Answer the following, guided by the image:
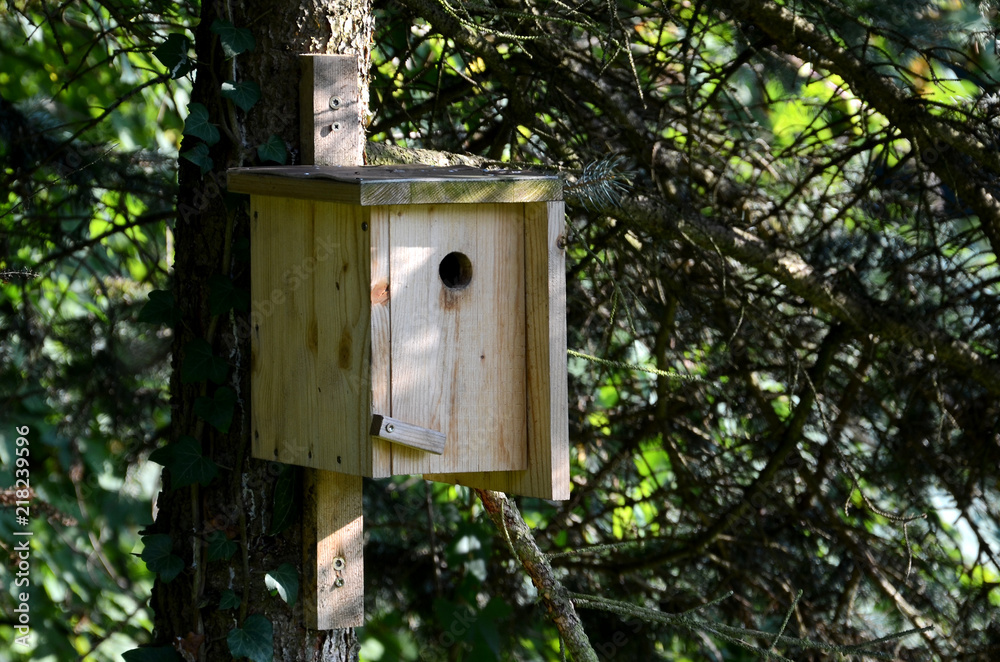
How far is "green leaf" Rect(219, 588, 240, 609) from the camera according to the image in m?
1.88

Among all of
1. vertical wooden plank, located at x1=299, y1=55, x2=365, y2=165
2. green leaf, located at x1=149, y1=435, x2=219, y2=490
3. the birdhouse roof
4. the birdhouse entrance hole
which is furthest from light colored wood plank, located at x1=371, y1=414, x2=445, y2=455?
vertical wooden plank, located at x1=299, y1=55, x2=365, y2=165

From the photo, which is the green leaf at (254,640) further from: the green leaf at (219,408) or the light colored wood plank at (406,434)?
the light colored wood plank at (406,434)

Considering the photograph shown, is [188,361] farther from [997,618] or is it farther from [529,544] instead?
[997,618]

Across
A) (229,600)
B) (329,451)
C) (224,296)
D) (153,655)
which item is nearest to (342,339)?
(329,451)

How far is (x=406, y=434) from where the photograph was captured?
5.36 ft

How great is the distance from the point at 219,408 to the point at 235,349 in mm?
126

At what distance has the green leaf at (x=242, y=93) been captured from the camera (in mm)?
1855

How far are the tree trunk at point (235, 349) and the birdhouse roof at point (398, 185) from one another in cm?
19

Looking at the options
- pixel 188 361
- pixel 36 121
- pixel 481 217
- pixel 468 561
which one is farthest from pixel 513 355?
pixel 36 121

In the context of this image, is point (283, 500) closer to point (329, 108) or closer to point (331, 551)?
point (331, 551)

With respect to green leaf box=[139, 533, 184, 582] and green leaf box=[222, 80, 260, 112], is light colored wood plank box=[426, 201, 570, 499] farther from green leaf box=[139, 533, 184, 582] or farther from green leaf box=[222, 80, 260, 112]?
green leaf box=[139, 533, 184, 582]

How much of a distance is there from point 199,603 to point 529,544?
648 millimetres

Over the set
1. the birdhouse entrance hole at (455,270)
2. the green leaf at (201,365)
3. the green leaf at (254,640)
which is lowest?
the green leaf at (254,640)

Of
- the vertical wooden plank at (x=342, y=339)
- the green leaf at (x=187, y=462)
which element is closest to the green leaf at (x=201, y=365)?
the green leaf at (x=187, y=462)
